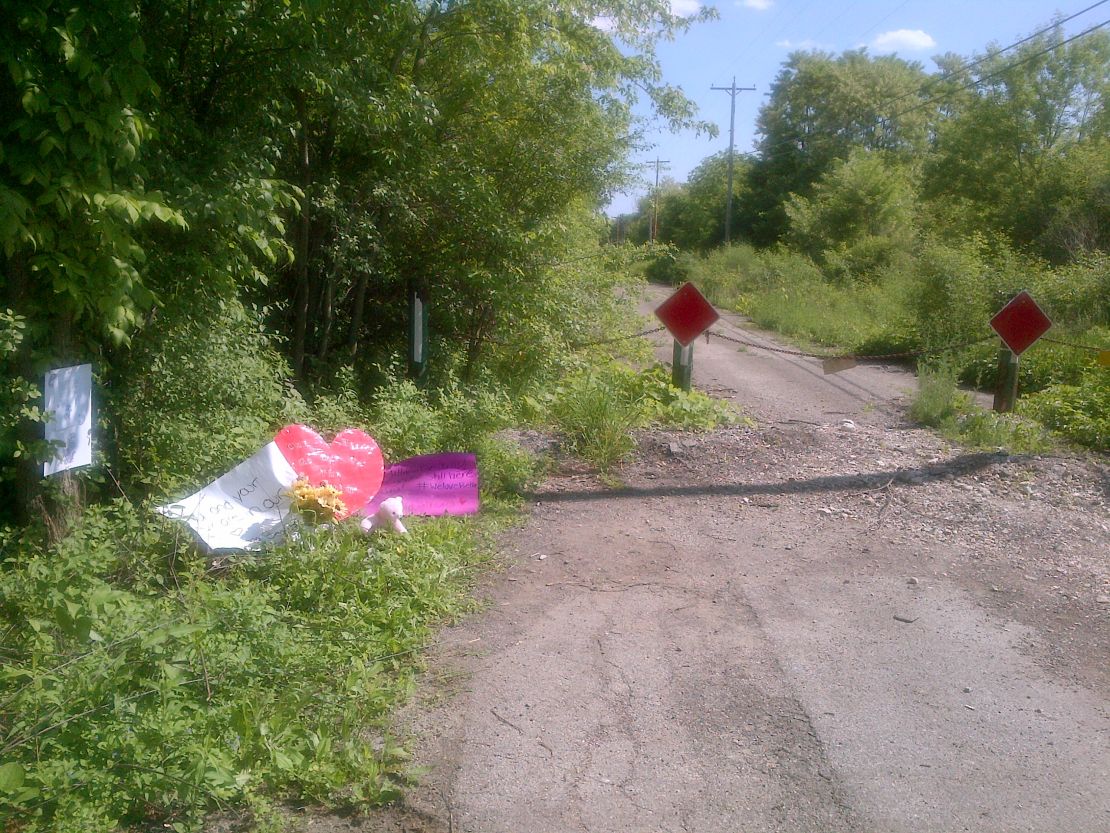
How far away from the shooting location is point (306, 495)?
217 inches

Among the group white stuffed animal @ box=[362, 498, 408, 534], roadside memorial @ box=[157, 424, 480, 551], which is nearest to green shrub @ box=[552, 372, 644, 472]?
roadside memorial @ box=[157, 424, 480, 551]

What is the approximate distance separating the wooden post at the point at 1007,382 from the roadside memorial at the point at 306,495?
5407mm

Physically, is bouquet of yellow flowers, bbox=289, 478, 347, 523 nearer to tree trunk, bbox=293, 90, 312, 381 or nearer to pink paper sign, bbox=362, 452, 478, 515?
pink paper sign, bbox=362, 452, 478, 515

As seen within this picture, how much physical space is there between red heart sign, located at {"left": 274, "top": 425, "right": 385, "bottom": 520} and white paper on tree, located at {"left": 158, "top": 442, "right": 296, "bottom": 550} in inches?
5.6

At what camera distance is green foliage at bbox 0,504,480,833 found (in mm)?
3213

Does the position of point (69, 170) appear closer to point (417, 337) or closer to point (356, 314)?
point (417, 337)

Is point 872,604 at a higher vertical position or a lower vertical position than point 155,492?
lower

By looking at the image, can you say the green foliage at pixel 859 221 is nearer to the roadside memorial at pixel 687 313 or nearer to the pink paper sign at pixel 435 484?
the roadside memorial at pixel 687 313

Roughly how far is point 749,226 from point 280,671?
4735 cm

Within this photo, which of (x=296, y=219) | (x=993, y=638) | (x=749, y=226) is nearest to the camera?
(x=993, y=638)

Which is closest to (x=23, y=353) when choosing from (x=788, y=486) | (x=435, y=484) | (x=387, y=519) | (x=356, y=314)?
(x=387, y=519)

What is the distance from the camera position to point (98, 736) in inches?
129

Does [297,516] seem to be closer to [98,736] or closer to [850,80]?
[98,736]

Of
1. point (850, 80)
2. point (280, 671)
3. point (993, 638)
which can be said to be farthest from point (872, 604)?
point (850, 80)
